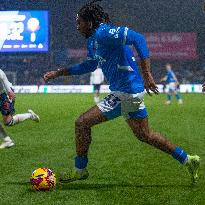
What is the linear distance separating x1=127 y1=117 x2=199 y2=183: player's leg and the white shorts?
99 mm

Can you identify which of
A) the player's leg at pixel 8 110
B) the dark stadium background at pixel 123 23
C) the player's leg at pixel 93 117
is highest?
the player's leg at pixel 93 117

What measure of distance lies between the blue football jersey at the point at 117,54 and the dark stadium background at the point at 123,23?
4907 centimetres

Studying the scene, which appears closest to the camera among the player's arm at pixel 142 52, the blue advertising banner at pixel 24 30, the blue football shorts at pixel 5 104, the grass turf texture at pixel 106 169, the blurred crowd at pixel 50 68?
the grass turf texture at pixel 106 169

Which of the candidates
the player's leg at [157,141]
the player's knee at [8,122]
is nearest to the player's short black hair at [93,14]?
the player's leg at [157,141]

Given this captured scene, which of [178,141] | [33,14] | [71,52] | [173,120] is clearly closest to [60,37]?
[71,52]

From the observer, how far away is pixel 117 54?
6.65 m

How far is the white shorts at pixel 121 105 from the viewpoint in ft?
22.1

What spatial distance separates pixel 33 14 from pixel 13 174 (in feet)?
144

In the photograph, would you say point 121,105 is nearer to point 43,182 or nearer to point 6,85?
point 43,182

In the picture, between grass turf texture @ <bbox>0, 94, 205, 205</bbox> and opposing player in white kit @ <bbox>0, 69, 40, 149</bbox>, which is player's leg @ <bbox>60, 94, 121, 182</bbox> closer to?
grass turf texture @ <bbox>0, 94, 205, 205</bbox>

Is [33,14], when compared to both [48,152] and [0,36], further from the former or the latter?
[48,152]

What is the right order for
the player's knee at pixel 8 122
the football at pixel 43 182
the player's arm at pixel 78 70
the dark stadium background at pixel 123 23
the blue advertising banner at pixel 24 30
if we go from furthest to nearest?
the dark stadium background at pixel 123 23 → the blue advertising banner at pixel 24 30 → the player's knee at pixel 8 122 → the player's arm at pixel 78 70 → the football at pixel 43 182

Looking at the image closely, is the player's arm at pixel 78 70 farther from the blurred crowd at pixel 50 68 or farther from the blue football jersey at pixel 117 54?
the blurred crowd at pixel 50 68

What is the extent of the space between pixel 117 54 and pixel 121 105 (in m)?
0.61
